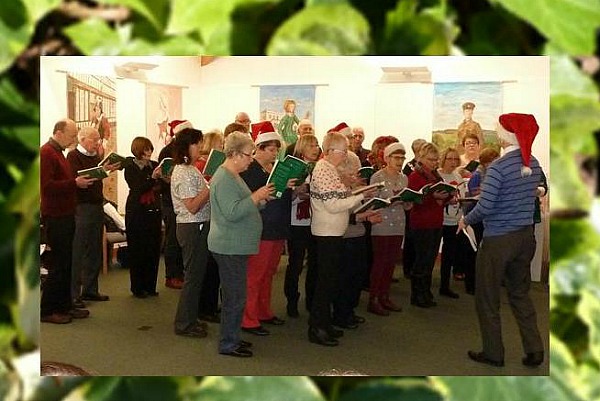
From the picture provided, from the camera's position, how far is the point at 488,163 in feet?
2.84

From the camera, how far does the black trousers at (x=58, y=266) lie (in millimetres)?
882

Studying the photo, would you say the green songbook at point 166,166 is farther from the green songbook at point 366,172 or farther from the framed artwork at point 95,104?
the green songbook at point 366,172

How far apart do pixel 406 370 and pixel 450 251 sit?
0.56 ft

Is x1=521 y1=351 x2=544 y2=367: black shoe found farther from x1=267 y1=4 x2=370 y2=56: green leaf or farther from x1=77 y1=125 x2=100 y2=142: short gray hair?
x1=77 y1=125 x2=100 y2=142: short gray hair

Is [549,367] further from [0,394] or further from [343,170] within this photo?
[0,394]

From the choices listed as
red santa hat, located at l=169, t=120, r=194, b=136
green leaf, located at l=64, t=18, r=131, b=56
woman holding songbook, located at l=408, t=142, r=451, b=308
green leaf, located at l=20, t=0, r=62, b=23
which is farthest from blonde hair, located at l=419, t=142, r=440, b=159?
green leaf, located at l=20, t=0, r=62, b=23

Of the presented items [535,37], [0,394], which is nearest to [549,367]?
[535,37]

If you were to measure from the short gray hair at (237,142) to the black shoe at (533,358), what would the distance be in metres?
0.46

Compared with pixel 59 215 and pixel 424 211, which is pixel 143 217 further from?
pixel 424 211

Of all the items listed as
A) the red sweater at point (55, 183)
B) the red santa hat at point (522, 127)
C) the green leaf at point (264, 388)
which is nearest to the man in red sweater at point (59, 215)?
the red sweater at point (55, 183)

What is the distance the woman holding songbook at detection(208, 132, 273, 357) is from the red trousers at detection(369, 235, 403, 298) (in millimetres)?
157

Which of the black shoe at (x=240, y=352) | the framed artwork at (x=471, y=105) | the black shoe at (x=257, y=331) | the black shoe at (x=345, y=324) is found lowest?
the black shoe at (x=240, y=352)

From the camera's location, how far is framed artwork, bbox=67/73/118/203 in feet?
2.85

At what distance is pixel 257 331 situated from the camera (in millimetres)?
877
